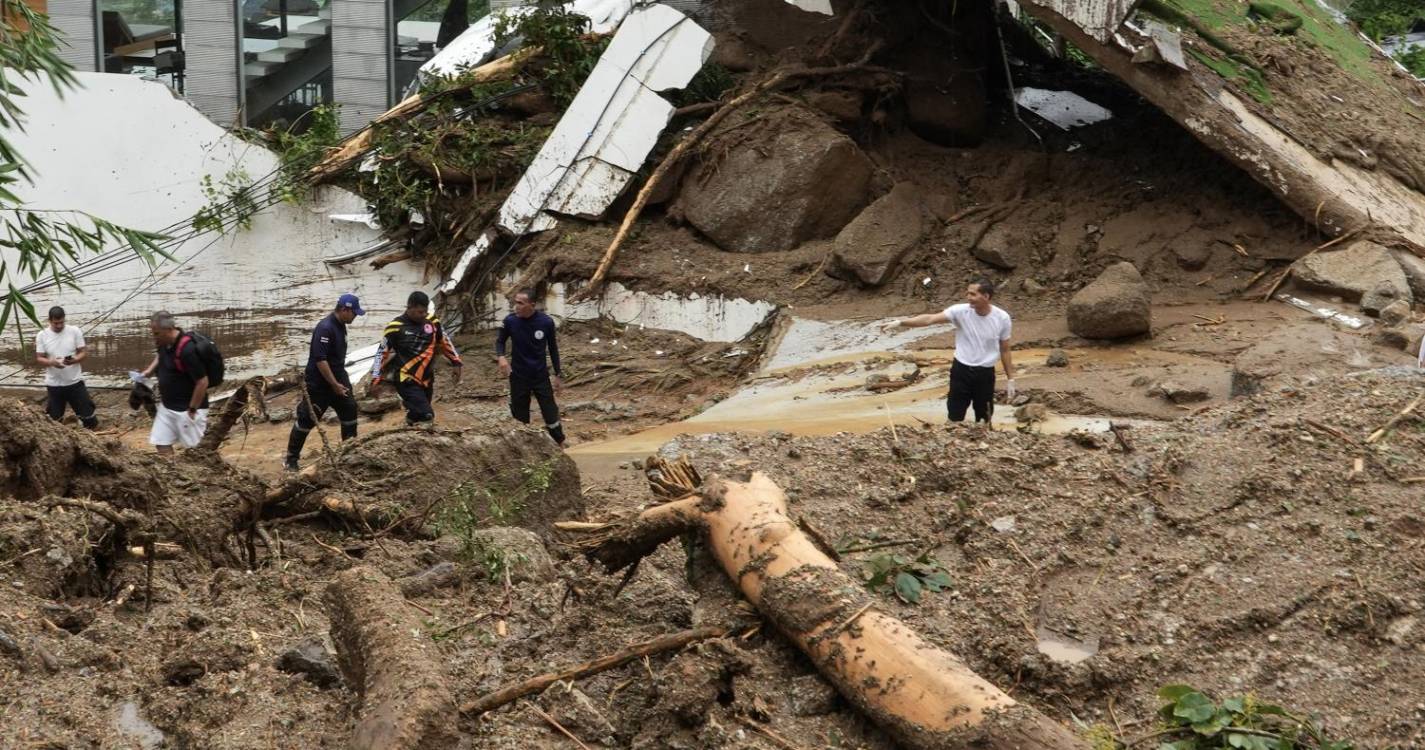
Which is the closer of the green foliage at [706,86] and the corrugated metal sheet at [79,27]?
the green foliage at [706,86]

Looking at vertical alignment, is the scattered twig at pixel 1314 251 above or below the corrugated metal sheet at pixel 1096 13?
below

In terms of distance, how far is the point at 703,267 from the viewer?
1481 cm

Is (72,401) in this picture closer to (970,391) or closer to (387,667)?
(970,391)

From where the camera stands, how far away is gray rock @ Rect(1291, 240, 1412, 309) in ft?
37.8

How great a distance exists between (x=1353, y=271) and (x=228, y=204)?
11.8 metres

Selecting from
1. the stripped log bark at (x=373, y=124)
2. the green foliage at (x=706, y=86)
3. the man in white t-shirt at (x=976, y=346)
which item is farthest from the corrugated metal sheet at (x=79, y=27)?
the man in white t-shirt at (x=976, y=346)

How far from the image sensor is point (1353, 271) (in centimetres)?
1175

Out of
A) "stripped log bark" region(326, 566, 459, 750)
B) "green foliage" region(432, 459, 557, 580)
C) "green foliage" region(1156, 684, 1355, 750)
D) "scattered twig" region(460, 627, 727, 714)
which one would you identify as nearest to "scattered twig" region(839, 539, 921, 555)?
"scattered twig" region(460, 627, 727, 714)

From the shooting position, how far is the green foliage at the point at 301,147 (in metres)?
16.2

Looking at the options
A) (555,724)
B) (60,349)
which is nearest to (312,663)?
(555,724)

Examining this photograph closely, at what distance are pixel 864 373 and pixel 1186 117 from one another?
3.71m

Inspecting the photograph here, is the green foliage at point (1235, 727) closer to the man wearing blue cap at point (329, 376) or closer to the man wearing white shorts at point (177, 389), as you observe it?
the man wearing blue cap at point (329, 376)

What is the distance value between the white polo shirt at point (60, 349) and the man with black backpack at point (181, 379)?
2.52 metres

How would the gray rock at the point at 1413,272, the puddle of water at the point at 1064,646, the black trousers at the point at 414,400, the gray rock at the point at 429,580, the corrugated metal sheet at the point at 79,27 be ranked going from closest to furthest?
the puddle of water at the point at 1064,646
the gray rock at the point at 429,580
the black trousers at the point at 414,400
the gray rock at the point at 1413,272
the corrugated metal sheet at the point at 79,27
